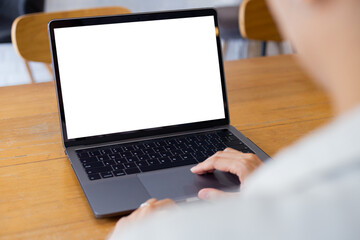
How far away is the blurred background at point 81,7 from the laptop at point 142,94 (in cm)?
207

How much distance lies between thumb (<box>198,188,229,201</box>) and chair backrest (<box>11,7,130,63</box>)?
125 centimetres

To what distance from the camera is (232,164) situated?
90cm

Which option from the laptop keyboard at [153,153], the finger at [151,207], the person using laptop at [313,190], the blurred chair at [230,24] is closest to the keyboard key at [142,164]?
the laptop keyboard at [153,153]

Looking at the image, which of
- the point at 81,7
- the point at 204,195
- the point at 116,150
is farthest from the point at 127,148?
the point at 81,7

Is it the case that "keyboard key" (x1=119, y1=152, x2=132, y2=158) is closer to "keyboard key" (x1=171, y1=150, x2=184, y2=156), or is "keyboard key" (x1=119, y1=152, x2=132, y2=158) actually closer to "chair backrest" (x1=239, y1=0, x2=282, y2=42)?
"keyboard key" (x1=171, y1=150, x2=184, y2=156)

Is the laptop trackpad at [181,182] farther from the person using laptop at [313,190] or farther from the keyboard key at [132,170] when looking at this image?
the person using laptop at [313,190]

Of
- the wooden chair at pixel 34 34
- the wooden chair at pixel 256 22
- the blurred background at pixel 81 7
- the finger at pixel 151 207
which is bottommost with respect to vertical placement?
the blurred background at pixel 81 7

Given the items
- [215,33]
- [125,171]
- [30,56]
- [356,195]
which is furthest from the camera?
[30,56]

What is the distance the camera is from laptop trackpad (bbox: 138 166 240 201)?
85 cm

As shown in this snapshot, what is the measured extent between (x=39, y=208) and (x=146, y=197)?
17 centimetres

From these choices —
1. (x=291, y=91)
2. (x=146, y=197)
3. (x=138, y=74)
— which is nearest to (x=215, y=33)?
(x=138, y=74)

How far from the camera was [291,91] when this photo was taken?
1385 millimetres

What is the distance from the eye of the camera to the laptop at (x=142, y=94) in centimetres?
98

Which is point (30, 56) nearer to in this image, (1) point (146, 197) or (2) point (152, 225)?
(1) point (146, 197)
